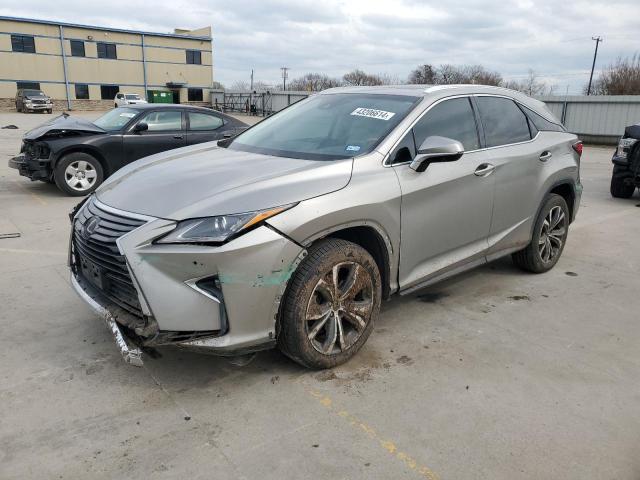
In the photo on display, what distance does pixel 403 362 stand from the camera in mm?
3451

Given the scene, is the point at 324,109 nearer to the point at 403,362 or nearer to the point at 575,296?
the point at 403,362

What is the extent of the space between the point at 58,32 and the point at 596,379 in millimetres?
56439

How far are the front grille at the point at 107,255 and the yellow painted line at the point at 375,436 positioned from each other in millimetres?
1118

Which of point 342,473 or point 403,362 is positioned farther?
point 403,362

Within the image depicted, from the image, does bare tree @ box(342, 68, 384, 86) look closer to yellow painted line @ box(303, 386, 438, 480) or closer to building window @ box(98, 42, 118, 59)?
building window @ box(98, 42, 118, 59)

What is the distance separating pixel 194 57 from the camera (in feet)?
190

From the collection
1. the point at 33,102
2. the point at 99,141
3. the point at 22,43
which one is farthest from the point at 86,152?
the point at 22,43

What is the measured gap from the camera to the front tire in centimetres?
832

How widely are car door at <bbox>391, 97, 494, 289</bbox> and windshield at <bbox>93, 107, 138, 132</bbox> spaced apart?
21.1 ft

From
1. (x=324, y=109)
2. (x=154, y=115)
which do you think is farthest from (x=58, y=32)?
(x=324, y=109)

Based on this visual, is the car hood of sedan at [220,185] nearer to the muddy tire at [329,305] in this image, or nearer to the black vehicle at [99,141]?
the muddy tire at [329,305]

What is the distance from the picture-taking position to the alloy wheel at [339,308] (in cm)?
310

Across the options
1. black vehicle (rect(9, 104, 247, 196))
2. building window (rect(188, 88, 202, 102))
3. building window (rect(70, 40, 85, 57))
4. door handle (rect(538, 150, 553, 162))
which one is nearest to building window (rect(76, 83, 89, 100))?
building window (rect(70, 40, 85, 57))

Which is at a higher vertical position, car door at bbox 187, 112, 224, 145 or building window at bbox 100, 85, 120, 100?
building window at bbox 100, 85, 120, 100
